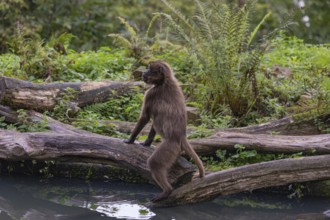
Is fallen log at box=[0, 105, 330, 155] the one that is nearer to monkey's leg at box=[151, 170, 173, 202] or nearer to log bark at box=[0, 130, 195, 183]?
log bark at box=[0, 130, 195, 183]

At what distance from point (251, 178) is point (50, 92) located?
3.84 m

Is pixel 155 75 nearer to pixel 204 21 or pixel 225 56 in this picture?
pixel 225 56

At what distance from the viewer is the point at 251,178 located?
23.9 ft

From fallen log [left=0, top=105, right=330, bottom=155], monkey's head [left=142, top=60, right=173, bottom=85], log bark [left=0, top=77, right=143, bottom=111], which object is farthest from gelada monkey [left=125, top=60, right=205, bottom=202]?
log bark [left=0, top=77, right=143, bottom=111]

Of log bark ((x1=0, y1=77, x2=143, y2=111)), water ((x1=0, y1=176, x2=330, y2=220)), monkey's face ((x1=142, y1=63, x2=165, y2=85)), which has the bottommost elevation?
water ((x1=0, y1=176, x2=330, y2=220))

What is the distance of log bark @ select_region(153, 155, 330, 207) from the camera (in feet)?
23.4

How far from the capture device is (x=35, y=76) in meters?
11.4

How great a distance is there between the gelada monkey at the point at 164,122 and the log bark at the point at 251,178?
0.51 feet

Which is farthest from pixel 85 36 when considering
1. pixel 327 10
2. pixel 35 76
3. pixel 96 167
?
pixel 96 167

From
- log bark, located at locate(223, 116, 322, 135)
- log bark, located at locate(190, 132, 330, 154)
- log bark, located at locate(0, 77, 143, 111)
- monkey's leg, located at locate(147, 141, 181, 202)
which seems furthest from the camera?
log bark, located at locate(0, 77, 143, 111)

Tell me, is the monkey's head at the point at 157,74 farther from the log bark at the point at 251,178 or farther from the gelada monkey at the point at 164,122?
the log bark at the point at 251,178

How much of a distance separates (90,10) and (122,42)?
22.7 feet

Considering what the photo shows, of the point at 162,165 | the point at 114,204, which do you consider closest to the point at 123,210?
the point at 114,204

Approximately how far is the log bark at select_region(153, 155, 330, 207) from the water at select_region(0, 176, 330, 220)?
0.52ft
